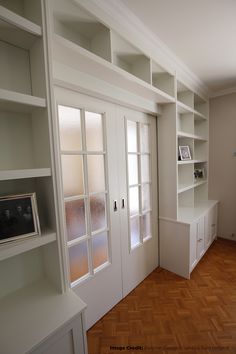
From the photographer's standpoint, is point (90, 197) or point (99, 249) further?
point (99, 249)

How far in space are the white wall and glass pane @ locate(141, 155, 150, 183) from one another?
174cm

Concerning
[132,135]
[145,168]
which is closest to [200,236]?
[145,168]

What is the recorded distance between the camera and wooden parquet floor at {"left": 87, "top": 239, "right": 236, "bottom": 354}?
1512 millimetres

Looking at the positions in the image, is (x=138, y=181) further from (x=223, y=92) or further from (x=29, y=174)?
(x=223, y=92)

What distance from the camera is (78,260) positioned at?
5.21 feet

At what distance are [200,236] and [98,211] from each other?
5.46 feet

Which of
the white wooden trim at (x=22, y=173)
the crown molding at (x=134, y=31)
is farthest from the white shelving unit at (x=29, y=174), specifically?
the crown molding at (x=134, y=31)

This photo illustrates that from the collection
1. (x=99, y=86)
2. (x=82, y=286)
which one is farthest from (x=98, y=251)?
(x=99, y=86)

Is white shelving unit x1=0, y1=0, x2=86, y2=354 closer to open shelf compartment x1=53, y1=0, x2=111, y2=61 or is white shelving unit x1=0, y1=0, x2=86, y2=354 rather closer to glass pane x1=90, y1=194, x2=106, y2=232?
open shelf compartment x1=53, y1=0, x2=111, y2=61

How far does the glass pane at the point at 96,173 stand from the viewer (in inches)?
64.8

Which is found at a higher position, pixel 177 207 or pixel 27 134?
pixel 27 134

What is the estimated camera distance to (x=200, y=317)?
5.79ft

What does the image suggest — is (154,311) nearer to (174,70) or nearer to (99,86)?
(99,86)

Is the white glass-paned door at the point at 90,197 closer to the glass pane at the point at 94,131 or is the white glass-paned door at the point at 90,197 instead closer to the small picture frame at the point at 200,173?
the glass pane at the point at 94,131
